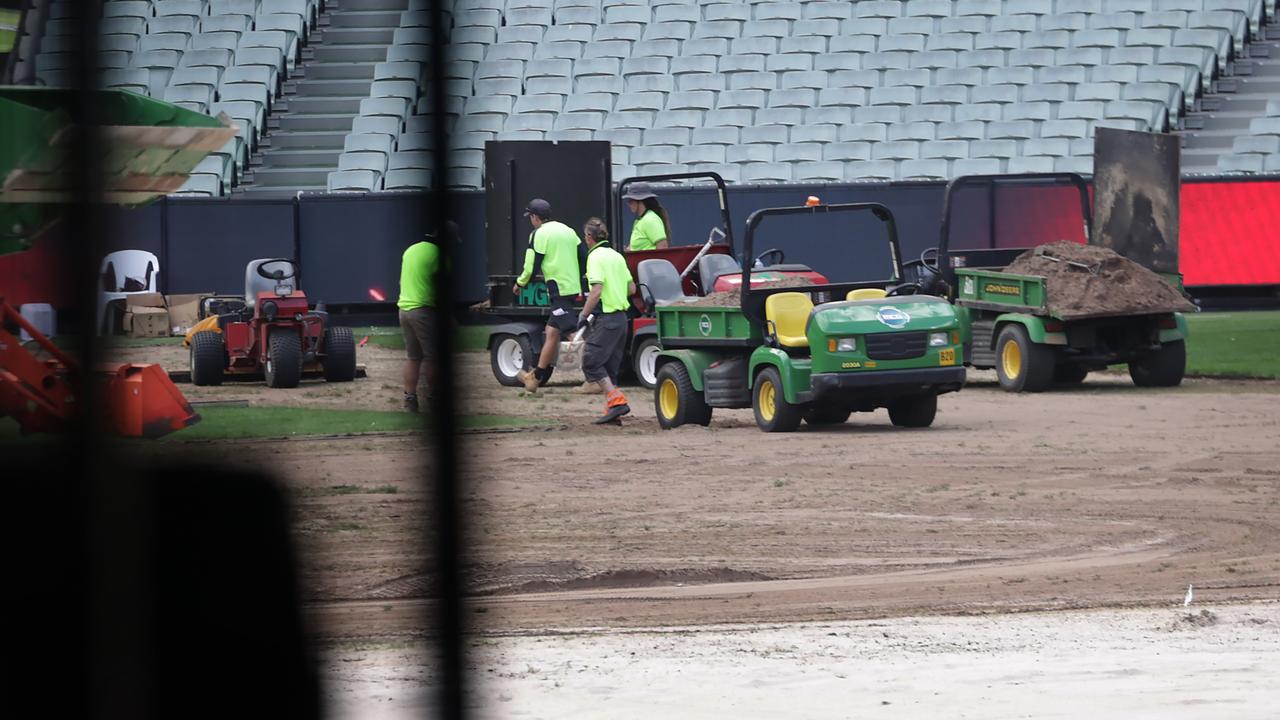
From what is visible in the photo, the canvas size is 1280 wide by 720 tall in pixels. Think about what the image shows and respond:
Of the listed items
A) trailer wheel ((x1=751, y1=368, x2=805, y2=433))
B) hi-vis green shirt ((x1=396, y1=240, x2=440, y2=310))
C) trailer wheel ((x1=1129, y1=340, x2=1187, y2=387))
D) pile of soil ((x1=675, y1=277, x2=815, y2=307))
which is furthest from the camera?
trailer wheel ((x1=1129, y1=340, x2=1187, y2=387))

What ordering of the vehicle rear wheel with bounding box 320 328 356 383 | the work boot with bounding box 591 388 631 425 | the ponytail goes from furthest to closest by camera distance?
the vehicle rear wheel with bounding box 320 328 356 383
the ponytail
the work boot with bounding box 591 388 631 425

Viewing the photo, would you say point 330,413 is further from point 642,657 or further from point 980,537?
point 642,657

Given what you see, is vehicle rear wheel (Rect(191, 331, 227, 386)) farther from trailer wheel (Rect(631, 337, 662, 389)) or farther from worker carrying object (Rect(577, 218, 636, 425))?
worker carrying object (Rect(577, 218, 636, 425))

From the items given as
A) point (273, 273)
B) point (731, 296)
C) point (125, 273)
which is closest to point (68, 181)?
point (273, 273)

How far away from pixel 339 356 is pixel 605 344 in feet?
14.0

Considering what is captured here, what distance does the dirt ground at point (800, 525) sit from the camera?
6734mm

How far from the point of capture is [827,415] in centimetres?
1315

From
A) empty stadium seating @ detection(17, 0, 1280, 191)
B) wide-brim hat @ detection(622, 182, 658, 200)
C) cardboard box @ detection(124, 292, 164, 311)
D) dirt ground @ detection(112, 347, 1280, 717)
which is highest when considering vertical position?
empty stadium seating @ detection(17, 0, 1280, 191)

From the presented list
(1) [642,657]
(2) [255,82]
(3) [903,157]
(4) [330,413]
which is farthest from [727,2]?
(1) [642,657]

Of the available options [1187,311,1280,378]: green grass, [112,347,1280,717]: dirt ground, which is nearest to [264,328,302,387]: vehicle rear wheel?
[112,347,1280,717]: dirt ground

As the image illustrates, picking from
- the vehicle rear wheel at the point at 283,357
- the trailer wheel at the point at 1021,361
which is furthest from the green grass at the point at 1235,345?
the vehicle rear wheel at the point at 283,357

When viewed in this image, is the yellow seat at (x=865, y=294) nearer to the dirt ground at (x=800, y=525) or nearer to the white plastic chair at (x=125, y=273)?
the dirt ground at (x=800, y=525)

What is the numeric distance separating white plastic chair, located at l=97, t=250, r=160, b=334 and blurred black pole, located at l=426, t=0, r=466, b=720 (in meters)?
7.57

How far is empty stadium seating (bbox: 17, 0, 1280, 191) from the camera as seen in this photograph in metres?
26.7
